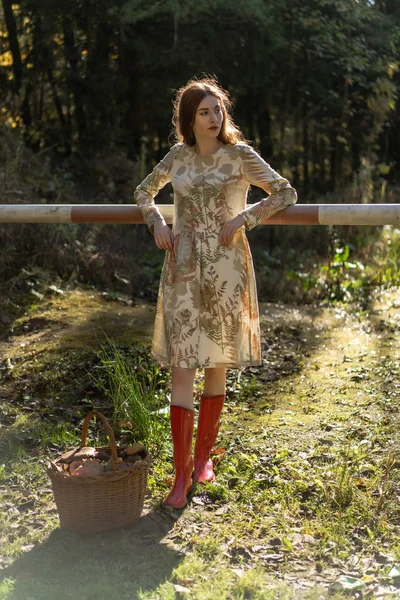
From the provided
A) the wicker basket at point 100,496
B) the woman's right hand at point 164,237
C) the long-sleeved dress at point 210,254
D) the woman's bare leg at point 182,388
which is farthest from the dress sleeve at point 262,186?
the wicker basket at point 100,496

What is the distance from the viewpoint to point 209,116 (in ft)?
10.6

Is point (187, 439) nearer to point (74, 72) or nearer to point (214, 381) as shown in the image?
point (214, 381)

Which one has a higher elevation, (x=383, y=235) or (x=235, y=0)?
(x=235, y=0)

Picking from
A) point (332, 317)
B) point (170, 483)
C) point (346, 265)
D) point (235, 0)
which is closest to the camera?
point (170, 483)

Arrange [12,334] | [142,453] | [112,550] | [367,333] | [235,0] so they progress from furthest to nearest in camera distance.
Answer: [235,0] < [367,333] < [12,334] < [142,453] < [112,550]

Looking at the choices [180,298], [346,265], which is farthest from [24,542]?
[346,265]

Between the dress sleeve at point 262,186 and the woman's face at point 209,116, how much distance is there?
0.50ft

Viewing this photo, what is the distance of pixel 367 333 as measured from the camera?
6164 mm

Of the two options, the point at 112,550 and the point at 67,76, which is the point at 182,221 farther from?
the point at 67,76

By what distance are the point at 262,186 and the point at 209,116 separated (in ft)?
1.15

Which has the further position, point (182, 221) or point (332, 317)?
point (332, 317)

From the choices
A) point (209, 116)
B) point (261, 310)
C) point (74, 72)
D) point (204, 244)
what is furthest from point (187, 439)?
point (74, 72)

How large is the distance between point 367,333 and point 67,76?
17.1ft

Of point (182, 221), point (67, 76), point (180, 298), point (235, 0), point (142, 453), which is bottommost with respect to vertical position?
point (142, 453)
